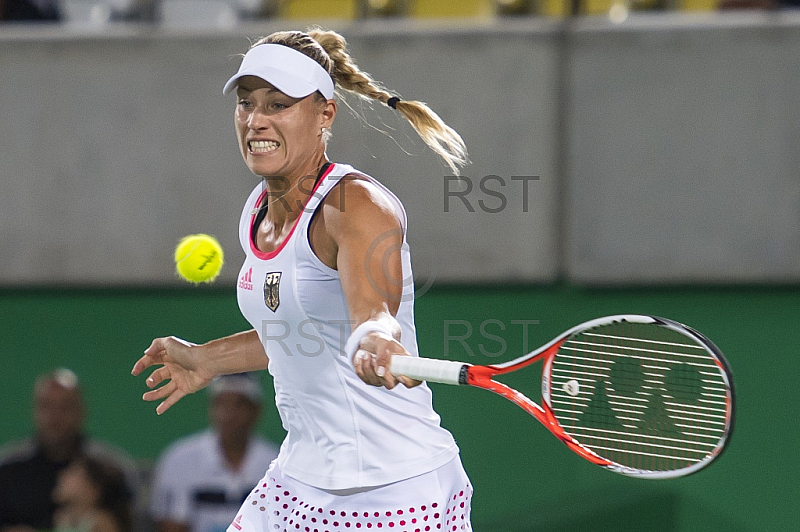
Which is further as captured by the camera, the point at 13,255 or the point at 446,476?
the point at 13,255

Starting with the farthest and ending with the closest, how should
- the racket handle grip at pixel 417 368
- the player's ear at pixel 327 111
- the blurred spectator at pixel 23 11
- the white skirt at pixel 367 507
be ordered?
the blurred spectator at pixel 23 11 < the player's ear at pixel 327 111 < the white skirt at pixel 367 507 < the racket handle grip at pixel 417 368

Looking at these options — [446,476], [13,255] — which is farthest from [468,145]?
[446,476]

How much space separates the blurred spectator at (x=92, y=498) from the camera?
A: 4.66 metres

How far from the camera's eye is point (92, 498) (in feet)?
15.4

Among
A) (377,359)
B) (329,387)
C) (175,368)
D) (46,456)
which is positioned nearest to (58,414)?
(46,456)

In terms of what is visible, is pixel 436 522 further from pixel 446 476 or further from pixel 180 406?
pixel 180 406

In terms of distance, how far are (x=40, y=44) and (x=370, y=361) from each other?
3.80 meters

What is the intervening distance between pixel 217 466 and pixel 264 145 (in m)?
2.60

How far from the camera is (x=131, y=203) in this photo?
525 centimetres

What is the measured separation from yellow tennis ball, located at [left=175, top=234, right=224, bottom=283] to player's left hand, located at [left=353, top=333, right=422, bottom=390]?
1080 mm

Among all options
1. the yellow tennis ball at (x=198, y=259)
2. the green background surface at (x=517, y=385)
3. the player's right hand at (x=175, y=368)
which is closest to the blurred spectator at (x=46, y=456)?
the green background surface at (x=517, y=385)

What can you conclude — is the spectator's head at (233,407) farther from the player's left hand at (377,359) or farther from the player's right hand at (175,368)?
the player's left hand at (377,359)

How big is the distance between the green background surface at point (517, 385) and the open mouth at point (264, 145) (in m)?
2.76

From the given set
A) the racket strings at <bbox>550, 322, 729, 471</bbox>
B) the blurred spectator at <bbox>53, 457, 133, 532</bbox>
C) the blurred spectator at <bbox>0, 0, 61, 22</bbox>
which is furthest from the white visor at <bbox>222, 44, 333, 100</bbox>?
the blurred spectator at <bbox>0, 0, 61, 22</bbox>
